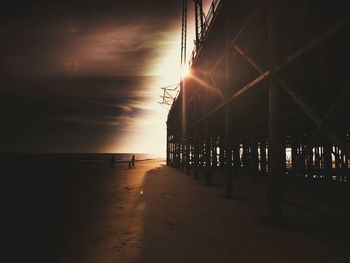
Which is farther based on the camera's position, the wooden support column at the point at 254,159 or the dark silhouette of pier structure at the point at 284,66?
the wooden support column at the point at 254,159

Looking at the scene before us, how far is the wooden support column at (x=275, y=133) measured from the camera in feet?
18.4

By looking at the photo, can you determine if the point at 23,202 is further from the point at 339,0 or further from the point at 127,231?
the point at 339,0

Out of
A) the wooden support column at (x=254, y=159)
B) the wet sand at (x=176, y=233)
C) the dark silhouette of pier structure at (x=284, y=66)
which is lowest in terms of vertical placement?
the wet sand at (x=176, y=233)

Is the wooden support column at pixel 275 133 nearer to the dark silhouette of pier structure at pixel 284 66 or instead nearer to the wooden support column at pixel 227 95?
the dark silhouette of pier structure at pixel 284 66

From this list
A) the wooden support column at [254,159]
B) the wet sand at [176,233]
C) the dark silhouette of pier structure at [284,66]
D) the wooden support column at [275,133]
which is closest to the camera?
the wet sand at [176,233]

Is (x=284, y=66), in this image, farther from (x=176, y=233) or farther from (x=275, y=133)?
(x=176, y=233)

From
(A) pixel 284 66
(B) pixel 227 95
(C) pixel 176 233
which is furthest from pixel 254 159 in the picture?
(C) pixel 176 233

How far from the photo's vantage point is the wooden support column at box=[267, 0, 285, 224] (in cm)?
562

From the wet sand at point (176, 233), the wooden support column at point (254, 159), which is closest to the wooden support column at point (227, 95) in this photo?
the wet sand at point (176, 233)

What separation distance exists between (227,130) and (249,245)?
521 cm

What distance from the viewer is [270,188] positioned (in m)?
5.85

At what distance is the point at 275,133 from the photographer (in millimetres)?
5676

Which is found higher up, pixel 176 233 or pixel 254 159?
pixel 254 159

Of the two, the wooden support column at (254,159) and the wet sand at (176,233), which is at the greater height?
the wooden support column at (254,159)
